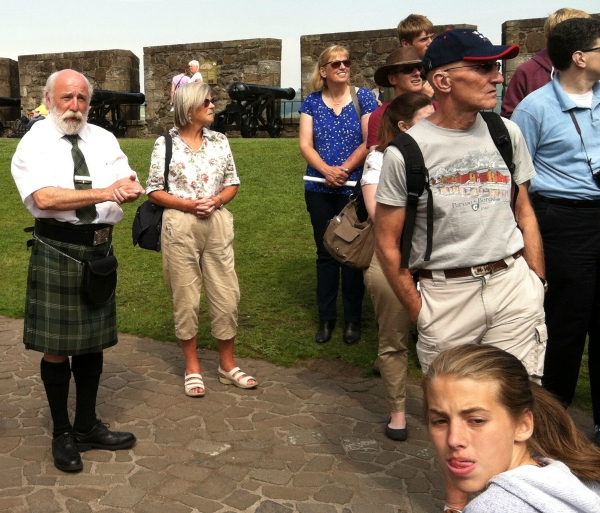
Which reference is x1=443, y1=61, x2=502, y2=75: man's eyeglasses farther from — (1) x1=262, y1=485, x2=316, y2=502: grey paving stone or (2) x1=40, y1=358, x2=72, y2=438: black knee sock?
(2) x1=40, y1=358, x2=72, y2=438: black knee sock

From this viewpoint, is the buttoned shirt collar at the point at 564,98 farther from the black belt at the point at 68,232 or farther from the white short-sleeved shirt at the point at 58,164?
the black belt at the point at 68,232

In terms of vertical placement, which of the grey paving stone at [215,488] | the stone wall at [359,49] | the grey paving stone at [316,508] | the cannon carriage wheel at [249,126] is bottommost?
the grey paving stone at [215,488]

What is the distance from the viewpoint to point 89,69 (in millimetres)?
23188

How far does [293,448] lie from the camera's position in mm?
4680

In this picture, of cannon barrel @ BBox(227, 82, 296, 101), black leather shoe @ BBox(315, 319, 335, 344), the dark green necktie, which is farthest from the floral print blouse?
cannon barrel @ BBox(227, 82, 296, 101)

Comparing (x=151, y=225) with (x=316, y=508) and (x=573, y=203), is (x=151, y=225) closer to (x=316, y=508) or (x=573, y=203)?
(x=316, y=508)

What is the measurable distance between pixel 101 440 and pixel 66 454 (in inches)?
10.7

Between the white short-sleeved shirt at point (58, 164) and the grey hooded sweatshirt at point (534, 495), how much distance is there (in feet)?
9.72

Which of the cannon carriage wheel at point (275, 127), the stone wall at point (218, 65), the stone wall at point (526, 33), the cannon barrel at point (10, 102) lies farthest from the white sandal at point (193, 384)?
the cannon barrel at point (10, 102)

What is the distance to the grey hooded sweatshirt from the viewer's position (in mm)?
1883

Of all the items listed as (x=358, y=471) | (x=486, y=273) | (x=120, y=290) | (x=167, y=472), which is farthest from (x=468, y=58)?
(x=120, y=290)

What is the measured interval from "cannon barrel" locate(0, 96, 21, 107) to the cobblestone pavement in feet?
67.1

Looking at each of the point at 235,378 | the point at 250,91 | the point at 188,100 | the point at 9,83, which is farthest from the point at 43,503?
the point at 9,83

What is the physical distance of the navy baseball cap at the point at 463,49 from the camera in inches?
131
